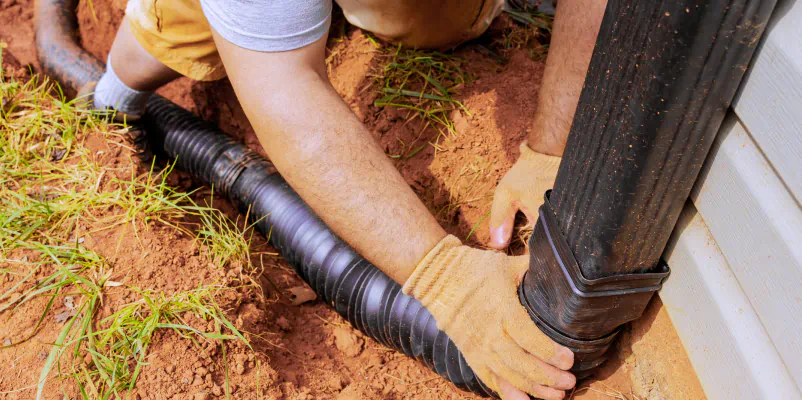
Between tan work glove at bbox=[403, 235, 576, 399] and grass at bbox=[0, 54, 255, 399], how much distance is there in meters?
0.66

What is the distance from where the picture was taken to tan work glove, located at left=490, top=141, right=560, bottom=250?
191 centimetres

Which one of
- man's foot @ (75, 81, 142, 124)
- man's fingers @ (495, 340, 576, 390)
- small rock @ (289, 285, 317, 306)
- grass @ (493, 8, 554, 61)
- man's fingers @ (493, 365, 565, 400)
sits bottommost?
small rock @ (289, 285, 317, 306)

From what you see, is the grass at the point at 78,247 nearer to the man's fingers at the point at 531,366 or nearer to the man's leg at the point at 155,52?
the man's leg at the point at 155,52

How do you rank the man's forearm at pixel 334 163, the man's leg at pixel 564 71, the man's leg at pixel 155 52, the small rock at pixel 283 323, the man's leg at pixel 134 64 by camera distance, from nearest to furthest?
1. the man's forearm at pixel 334 163
2. the man's leg at pixel 564 71
3. the small rock at pixel 283 323
4. the man's leg at pixel 155 52
5. the man's leg at pixel 134 64

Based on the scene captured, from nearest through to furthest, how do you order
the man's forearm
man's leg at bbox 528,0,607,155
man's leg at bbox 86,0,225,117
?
1. the man's forearm
2. man's leg at bbox 528,0,607,155
3. man's leg at bbox 86,0,225,117

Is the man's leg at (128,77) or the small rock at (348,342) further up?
the man's leg at (128,77)

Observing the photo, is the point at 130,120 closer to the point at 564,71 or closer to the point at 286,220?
the point at 286,220

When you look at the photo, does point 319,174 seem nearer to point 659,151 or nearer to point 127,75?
point 659,151

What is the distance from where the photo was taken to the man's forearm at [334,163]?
57.4 inches

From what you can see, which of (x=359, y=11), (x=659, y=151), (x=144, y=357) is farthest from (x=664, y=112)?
(x=359, y=11)

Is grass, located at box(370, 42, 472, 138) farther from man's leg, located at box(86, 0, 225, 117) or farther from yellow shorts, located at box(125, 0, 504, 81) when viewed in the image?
man's leg, located at box(86, 0, 225, 117)

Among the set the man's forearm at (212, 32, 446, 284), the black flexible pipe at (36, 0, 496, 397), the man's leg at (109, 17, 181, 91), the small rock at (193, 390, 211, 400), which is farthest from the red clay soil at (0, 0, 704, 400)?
the man's forearm at (212, 32, 446, 284)

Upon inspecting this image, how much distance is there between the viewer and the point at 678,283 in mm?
1368

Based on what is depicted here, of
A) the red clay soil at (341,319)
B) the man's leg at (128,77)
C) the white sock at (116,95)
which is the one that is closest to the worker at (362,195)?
the red clay soil at (341,319)
